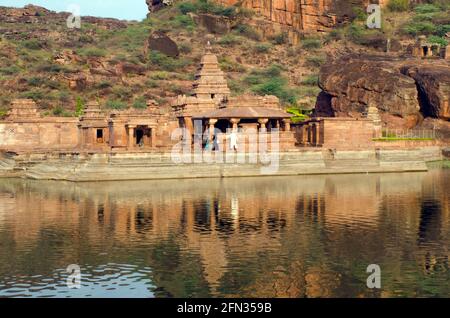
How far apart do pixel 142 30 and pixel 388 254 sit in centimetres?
10713

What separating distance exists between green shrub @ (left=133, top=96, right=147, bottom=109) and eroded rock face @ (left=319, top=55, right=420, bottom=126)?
24.3m

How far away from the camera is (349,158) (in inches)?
2051

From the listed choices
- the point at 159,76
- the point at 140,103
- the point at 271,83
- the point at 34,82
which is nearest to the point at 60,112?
the point at 140,103

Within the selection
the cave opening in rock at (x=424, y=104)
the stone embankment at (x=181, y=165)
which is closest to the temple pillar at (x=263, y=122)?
the stone embankment at (x=181, y=165)

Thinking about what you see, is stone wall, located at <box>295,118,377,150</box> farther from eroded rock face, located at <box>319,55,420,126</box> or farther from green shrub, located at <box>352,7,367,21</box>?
green shrub, located at <box>352,7,367,21</box>

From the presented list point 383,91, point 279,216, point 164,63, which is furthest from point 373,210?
point 164,63

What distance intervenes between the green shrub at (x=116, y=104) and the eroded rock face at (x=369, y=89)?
2508 centimetres

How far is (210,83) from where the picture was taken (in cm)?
6347

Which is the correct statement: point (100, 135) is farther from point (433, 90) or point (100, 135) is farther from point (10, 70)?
point (10, 70)

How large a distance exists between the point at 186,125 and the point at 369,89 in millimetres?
17169

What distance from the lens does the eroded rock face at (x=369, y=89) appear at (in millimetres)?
66000

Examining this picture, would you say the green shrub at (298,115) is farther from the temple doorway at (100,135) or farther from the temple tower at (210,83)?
the temple doorway at (100,135)

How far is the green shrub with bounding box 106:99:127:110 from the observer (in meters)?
87.7
